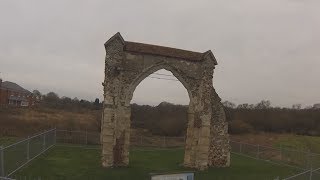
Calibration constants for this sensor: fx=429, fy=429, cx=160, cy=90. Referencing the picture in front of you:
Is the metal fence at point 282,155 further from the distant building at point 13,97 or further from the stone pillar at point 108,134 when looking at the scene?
the distant building at point 13,97

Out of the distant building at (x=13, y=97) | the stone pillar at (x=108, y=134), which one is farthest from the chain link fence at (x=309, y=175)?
the distant building at (x=13, y=97)

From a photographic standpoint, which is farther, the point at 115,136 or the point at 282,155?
the point at 282,155

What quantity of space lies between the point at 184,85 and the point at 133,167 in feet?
16.1

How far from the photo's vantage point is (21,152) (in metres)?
18.6

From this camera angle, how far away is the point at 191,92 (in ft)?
72.6

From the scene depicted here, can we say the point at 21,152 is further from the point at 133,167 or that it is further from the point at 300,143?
the point at 300,143

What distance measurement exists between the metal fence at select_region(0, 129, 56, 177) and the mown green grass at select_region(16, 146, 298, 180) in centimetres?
33

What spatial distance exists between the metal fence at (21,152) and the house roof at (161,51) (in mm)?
6098

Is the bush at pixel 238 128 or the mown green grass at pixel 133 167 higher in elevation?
the bush at pixel 238 128

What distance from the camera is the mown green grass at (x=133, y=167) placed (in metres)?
18.2

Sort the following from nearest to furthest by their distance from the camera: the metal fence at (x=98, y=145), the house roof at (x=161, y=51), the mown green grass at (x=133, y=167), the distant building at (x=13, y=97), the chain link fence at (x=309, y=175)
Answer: the chain link fence at (x=309, y=175)
the metal fence at (x=98, y=145)
the mown green grass at (x=133, y=167)
the house roof at (x=161, y=51)
the distant building at (x=13, y=97)

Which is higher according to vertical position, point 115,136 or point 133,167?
point 115,136

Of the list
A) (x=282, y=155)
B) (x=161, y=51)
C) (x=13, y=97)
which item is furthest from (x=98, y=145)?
(x=13, y=97)

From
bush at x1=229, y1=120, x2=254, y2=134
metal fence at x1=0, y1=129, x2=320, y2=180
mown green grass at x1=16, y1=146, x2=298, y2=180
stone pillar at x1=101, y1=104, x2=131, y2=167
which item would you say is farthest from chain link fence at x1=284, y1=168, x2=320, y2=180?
bush at x1=229, y1=120, x2=254, y2=134
